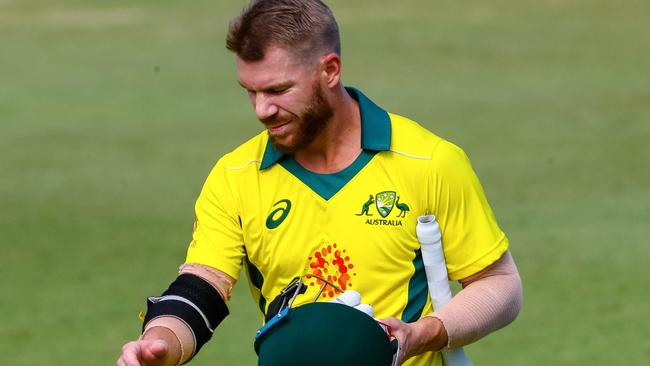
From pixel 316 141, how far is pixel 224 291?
67 centimetres

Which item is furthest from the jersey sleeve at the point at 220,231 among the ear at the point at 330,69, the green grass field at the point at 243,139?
the green grass field at the point at 243,139

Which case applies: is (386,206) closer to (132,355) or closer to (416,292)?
(416,292)

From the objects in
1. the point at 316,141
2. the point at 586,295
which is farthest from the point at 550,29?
the point at 316,141

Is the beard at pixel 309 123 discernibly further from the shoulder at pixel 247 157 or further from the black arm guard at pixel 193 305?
the black arm guard at pixel 193 305

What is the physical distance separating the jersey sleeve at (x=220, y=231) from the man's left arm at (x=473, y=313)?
83 cm

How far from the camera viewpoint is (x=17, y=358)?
937cm

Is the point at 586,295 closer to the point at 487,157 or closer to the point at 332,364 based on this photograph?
the point at 487,157

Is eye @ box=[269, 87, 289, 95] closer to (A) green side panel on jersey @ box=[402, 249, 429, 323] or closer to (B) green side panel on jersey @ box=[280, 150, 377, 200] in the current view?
(B) green side panel on jersey @ box=[280, 150, 377, 200]

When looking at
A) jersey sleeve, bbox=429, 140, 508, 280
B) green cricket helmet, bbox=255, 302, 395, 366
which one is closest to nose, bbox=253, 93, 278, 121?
jersey sleeve, bbox=429, 140, 508, 280

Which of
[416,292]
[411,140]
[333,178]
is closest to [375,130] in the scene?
[411,140]

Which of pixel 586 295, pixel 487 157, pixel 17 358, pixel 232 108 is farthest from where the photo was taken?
pixel 232 108

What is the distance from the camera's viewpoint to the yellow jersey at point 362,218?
18.2 feet

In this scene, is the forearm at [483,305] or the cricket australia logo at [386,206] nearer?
the forearm at [483,305]

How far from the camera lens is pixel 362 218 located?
18.4 ft
